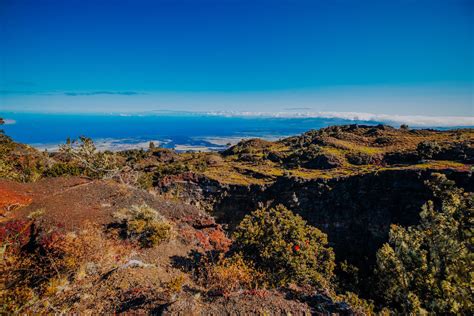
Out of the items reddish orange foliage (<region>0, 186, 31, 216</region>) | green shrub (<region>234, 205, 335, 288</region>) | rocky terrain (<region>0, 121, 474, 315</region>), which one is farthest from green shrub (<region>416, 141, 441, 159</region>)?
reddish orange foliage (<region>0, 186, 31, 216</region>)

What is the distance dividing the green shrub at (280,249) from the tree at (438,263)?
2.98 metres

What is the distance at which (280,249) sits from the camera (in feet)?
31.5

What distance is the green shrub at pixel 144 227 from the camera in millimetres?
10656

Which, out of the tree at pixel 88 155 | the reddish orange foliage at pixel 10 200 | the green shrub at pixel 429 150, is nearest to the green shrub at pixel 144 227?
the reddish orange foliage at pixel 10 200

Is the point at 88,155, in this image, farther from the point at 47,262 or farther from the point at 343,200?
the point at 343,200

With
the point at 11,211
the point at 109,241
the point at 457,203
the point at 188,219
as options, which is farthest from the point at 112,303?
the point at 457,203

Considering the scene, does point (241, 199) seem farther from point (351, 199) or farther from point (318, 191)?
point (351, 199)

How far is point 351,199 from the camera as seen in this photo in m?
32.1

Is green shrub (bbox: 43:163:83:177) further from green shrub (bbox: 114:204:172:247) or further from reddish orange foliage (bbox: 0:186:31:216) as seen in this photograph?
green shrub (bbox: 114:204:172:247)

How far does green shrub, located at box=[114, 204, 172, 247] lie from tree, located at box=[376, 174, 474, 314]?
8.51 meters

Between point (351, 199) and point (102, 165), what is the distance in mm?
29024

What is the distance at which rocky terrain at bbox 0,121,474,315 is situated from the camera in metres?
7.49

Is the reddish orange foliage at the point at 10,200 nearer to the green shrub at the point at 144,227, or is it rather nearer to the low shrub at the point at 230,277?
the green shrub at the point at 144,227

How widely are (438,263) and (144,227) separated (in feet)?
33.9
